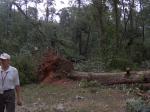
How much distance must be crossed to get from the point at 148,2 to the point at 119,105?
104 ft

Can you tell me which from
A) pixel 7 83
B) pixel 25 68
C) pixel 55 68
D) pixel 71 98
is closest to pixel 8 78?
pixel 7 83

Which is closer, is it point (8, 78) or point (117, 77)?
point (8, 78)

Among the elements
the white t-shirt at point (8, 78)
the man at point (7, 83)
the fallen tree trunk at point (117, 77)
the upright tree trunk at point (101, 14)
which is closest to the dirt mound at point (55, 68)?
the fallen tree trunk at point (117, 77)

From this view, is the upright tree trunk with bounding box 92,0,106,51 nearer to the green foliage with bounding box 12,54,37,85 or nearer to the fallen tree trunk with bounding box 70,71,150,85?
the green foliage with bounding box 12,54,37,85

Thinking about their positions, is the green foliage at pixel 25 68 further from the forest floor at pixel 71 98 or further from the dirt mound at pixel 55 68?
the forest floor at pixel 71 98

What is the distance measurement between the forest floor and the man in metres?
3.94

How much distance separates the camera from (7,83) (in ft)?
28.5

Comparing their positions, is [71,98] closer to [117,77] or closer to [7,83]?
[117,77]

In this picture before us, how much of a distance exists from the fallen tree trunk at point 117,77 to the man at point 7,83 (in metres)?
8.84

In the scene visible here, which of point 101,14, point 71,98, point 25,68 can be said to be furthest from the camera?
point 101,14

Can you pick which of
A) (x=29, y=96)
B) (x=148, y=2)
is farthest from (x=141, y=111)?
(x=148, y=2)

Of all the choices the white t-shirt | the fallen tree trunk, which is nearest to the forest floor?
the fallen tree trunk

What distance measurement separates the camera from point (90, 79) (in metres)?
18.2

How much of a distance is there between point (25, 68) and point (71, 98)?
500cm
